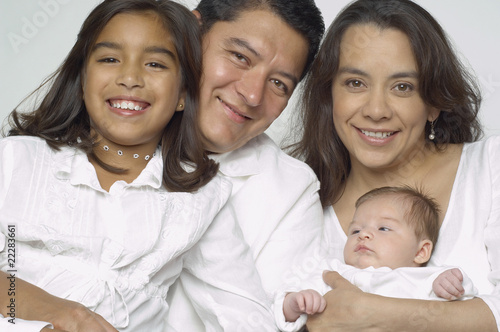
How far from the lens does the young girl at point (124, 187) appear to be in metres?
2.39

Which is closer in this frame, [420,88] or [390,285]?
[390,285]

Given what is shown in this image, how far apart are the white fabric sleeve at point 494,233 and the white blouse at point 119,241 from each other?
0.81 meters

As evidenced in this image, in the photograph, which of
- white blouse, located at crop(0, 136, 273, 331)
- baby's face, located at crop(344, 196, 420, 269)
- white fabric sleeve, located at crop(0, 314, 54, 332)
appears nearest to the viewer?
white fabric sleeve, located at crop(0, 314, 54, 332)

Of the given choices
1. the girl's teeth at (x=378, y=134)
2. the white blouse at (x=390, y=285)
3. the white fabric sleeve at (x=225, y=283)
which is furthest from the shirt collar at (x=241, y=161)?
the white blouse at (x=390, y=285)

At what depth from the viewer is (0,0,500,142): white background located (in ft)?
13.4

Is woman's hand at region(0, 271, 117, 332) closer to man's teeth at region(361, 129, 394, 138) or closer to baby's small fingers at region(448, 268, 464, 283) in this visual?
baby's small fingers at region(448, 268, 464, 283)

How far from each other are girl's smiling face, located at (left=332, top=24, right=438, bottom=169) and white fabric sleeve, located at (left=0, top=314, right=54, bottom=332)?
4.93 ft

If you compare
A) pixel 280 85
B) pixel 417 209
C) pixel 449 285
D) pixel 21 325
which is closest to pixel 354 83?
pixel 280 85

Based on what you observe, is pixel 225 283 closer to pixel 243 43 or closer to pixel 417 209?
pixel 417 209

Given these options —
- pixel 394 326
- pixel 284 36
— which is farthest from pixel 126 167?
pixel 394 326

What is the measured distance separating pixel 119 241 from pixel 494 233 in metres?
1.41

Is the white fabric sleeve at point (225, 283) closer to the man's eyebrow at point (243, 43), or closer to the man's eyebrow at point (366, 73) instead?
the man's eyebrow at point (243, 43)

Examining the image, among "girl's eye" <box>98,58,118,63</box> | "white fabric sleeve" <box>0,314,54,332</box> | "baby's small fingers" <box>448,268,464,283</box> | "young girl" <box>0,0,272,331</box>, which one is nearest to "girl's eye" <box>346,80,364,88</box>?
"young girl" <box>0,0,272,331</box>

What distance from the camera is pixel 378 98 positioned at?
2.87 meters
